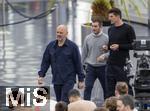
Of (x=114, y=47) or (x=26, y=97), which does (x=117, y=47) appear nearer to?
(x=114, y=47)

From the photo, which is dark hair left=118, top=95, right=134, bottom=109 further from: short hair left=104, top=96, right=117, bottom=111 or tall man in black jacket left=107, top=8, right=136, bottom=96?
tall man in black jacket left=107, top=8, right=136, bottom=96

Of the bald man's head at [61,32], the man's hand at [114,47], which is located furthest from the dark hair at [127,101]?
the bald man's head at [61,32]

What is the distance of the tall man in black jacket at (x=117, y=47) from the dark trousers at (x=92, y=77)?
0.28 metres

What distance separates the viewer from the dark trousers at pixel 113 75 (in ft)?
37.4

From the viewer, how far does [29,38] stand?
19.4 metres

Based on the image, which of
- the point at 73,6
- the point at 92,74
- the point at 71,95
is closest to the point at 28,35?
the point at 73,6

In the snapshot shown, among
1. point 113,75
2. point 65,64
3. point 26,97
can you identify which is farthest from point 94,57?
point 26,97

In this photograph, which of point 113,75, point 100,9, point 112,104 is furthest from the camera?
point 100,9

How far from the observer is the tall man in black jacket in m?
11.2

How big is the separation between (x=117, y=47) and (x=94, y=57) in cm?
62

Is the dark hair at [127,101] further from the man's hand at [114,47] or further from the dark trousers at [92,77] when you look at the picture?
the dark trousers at [92,77]

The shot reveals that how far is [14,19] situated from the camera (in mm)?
19953

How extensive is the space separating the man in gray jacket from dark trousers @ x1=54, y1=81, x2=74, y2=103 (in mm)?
Result: 558

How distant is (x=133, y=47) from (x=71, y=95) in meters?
1.68
